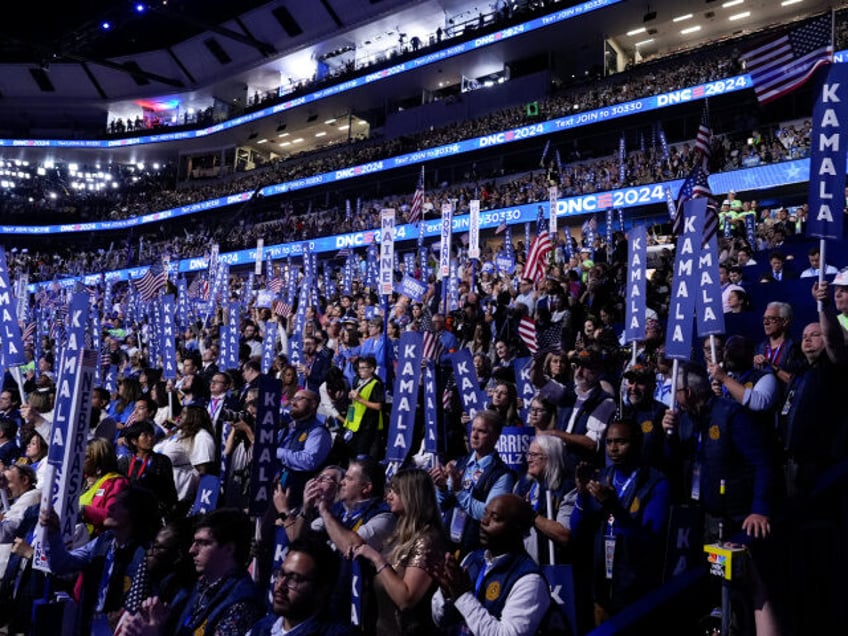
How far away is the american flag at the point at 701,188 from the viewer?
6465 millimetres

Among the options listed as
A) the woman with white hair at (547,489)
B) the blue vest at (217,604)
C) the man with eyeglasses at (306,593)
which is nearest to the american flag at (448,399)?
the woman with white hair at (547,489)

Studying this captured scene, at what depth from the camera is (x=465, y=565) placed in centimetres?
345

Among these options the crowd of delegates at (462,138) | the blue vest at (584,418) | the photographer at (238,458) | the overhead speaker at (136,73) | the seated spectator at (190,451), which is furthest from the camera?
the overhead speaker at (136,73)

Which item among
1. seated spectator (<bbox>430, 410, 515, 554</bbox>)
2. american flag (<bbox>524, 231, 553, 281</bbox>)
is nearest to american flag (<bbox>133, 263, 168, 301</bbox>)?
american flag (<bbox>524, 231, 553, 281</bbox>)

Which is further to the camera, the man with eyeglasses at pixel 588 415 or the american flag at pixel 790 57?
the american flag at pixel 790 57

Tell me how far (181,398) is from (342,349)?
2.26m

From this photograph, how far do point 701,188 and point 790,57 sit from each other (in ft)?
8.33

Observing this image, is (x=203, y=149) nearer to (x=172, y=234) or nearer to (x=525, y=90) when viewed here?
(x=172, y=234)

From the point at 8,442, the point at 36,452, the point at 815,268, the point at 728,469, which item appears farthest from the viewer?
the point at 815,268

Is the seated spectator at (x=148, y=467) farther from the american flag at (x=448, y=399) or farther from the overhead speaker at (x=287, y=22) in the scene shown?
the overhead speaker at (x=287, y=22)

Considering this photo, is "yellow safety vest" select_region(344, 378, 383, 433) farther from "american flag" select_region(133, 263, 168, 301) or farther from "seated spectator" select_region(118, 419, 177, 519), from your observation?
"american flag" select_region(133, 263, 168, 301)

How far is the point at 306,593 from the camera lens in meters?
2.86

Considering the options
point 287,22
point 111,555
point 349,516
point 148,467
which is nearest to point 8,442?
point 148,467

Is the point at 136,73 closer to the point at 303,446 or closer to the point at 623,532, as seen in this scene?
the point at 303,446
